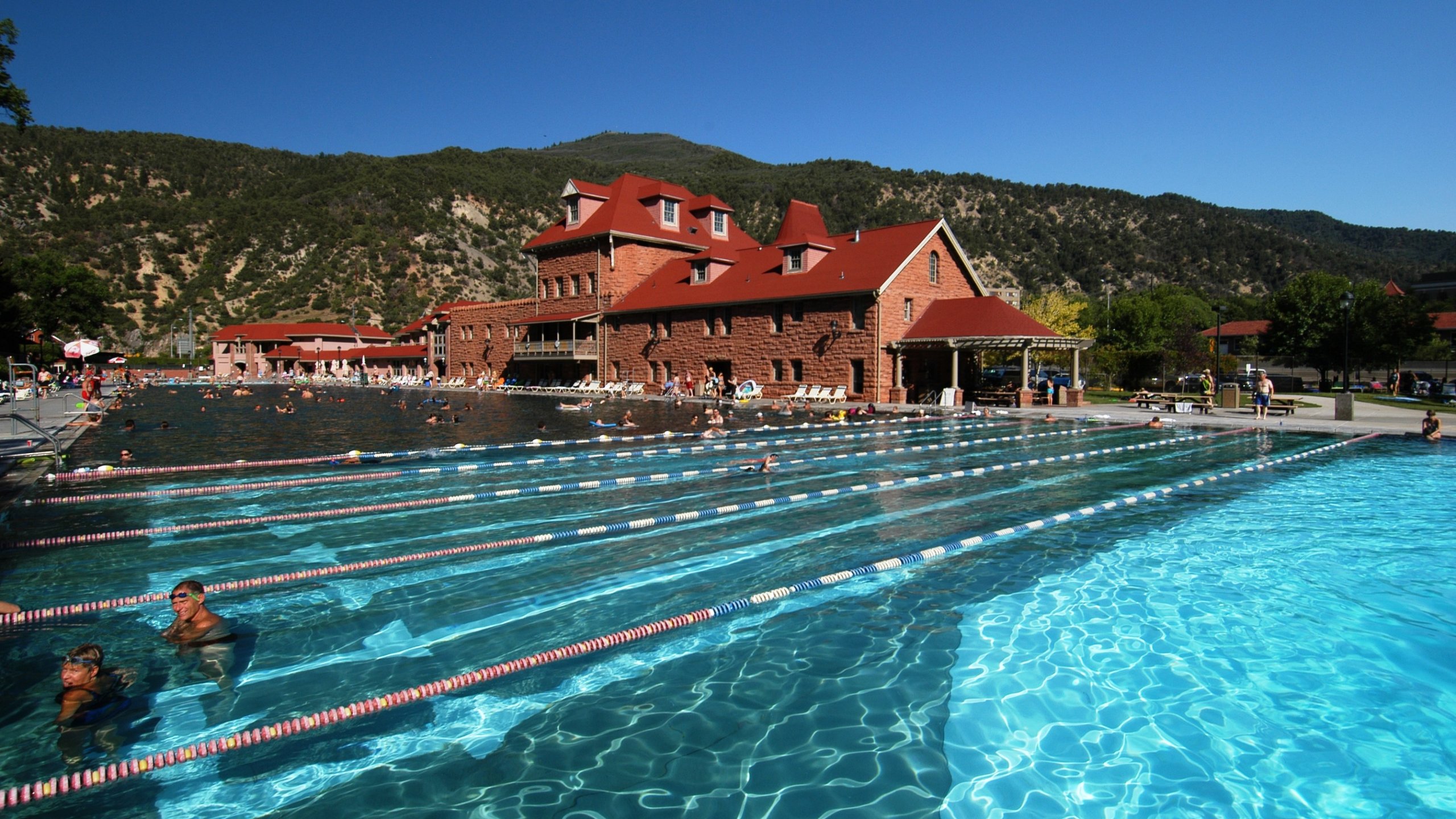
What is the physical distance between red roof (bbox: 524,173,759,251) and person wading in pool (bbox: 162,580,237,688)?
41282mm

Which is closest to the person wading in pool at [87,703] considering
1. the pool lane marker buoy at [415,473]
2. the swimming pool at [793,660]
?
the swimming pool at [793,660]

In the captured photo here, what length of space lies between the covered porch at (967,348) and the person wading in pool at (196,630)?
28.8m

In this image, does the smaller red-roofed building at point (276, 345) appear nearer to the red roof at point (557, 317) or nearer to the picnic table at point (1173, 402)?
the red roof at point (557, 317)

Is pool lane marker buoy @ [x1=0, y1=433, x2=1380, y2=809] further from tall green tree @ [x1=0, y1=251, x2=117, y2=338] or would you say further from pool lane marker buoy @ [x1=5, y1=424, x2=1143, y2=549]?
tall green tree @ [x1=0, y1=251, x2=117, y2=338]

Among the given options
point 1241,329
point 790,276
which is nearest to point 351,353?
point 790,276

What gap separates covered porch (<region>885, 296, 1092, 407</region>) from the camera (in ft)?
104

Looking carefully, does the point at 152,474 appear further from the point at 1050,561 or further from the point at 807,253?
the point at 807,253

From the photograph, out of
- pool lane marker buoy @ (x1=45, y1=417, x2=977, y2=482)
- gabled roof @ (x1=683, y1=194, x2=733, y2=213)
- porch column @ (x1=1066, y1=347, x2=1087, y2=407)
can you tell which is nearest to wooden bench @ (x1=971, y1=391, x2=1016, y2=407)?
porch column @ (x1=1066, y1=347, x2=1087, y2=407)

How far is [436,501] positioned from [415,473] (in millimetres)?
3316

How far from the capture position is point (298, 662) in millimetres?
6543

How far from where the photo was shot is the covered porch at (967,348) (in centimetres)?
3166

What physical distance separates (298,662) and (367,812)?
99.0 inches

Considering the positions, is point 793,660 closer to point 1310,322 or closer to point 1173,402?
point 1173,402

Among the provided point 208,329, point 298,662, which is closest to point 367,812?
point 298,662
